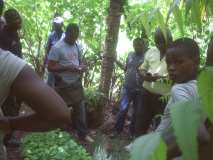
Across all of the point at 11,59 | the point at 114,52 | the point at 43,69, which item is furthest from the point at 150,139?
the point at 43,69

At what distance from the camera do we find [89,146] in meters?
7.70

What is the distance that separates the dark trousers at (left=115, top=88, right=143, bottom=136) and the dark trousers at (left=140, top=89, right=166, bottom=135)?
3.7 inches

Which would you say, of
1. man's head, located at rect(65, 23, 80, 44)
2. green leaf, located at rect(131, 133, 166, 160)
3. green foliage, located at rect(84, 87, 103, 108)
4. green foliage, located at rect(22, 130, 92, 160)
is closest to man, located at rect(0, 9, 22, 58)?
man's head, located at rect(65, 23, 80, 44)

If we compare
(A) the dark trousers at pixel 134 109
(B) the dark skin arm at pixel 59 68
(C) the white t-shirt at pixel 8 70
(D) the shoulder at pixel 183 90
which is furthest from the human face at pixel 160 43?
(C) the white t-shirt at pixel 8 70

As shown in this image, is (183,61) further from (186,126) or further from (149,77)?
(149,77)

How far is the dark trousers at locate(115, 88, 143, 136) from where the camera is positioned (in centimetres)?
762

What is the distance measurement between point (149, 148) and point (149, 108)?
684 cm

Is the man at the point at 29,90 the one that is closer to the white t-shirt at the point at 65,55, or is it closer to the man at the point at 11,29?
the man at the point at 11,29

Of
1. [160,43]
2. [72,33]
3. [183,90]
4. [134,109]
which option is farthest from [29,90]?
[134,109]

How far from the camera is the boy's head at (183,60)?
2.40 m

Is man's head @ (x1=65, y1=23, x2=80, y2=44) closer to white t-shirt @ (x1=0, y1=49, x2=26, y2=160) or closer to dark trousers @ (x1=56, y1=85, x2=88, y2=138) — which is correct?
dark trousers @ (x1=56, y1=85, x2=88, y2=138)

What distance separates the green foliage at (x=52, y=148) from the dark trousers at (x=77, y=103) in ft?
4.86

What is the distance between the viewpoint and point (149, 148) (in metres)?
0.58

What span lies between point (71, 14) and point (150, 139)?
11246 millimetres
